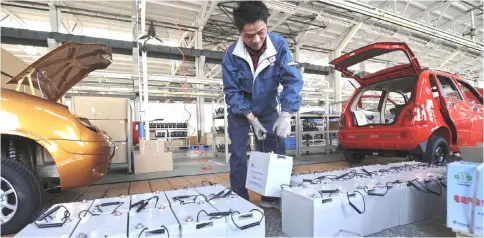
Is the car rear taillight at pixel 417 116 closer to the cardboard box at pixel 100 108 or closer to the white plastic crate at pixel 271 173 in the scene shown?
the white plastic crate at pixel 271 173

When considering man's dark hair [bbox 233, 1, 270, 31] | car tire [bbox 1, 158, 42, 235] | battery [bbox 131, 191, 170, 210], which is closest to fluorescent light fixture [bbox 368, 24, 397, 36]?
man's dark hair [bbox 233, 1, 270, 31]

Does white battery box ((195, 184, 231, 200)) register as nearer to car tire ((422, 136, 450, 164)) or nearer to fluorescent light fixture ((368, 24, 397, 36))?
car tire ((422, 136, 450, 164))

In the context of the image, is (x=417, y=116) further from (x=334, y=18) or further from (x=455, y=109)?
(x=334, y=18)

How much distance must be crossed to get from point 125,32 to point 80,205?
24.8ft

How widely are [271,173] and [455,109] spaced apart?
2.97 m

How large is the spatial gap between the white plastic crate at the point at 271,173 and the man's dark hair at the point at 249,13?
84 cm

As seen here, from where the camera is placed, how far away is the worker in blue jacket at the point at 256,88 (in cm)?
167

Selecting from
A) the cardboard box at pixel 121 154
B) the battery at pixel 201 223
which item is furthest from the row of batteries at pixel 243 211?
the cardboard box at pixel 121 154

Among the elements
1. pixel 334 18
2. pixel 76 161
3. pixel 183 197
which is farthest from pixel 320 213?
pixel 334 18

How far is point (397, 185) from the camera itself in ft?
4.63

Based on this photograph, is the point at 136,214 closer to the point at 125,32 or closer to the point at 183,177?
the point at 183,177

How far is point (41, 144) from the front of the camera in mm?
1520

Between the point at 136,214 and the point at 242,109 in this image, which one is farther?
the point at 242,109

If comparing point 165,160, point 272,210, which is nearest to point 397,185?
point 272,210
